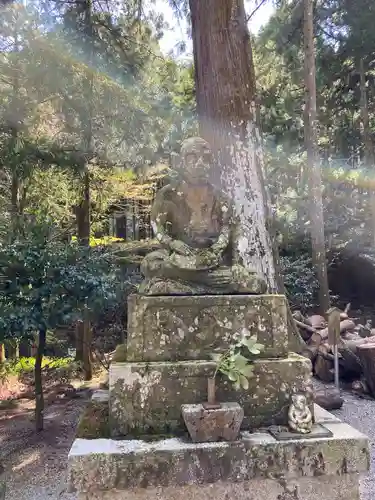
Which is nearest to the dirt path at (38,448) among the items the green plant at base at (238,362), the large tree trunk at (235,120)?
the green plant at base at (238,362)

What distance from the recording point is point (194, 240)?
2.90 meters

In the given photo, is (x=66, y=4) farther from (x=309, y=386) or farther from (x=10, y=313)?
(x=309, y=386)

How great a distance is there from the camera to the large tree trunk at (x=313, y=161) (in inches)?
347

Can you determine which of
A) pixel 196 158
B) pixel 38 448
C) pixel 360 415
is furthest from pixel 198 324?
pixel 360 415

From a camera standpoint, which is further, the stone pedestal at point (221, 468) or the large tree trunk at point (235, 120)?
the large tree trunk at point (235, 120)

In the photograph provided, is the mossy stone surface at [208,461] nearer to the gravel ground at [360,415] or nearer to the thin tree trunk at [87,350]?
the gravel ground at [360,415]

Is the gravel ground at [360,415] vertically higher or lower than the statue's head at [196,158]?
lower

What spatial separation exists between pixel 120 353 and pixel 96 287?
203 cm

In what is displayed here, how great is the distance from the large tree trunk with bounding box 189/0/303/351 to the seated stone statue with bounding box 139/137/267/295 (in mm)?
1979

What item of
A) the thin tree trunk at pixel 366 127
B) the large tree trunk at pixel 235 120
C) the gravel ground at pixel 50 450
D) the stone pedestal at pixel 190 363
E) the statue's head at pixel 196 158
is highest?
the thin tree trunk at pixel 366 127

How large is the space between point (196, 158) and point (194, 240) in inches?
20.0

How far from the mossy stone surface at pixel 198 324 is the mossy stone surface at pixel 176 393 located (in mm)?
77

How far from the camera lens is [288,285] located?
30.2ft

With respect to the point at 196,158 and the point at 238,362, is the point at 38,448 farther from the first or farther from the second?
the point at 196,158
